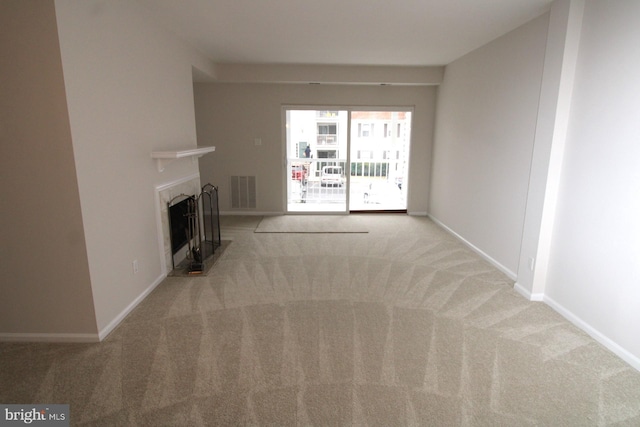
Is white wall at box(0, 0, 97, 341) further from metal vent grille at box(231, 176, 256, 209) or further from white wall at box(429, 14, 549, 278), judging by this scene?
metal vent grille at box(231, 176, 256, 209)

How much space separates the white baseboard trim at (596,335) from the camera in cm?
236

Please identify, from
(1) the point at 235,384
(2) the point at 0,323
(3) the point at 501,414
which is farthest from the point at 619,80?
(2) the point at 0,323

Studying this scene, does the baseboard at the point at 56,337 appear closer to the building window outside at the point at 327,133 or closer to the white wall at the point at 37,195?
the white wall at the point at 37,195

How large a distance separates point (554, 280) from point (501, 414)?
169 centimetres

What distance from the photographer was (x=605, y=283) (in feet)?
8.49

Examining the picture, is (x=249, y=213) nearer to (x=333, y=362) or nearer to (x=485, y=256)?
(x=485, y=256)

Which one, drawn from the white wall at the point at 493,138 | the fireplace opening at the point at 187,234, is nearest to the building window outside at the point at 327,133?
the white wall at the point at 493,138

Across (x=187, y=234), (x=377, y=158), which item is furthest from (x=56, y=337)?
(x=377, y=158)

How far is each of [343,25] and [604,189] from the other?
2.70 metres

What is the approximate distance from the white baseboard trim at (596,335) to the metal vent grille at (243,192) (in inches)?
191

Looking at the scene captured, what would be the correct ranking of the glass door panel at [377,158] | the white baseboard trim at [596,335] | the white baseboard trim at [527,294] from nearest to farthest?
1. the white baseboard trim at [596,335]
2. the white baseboard trim at [527,294]
3. the glass door panel at [377,158]

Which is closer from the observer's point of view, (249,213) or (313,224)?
(313,224)

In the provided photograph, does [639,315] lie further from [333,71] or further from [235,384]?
[333,71]

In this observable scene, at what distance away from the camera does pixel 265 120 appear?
6.37 meters
